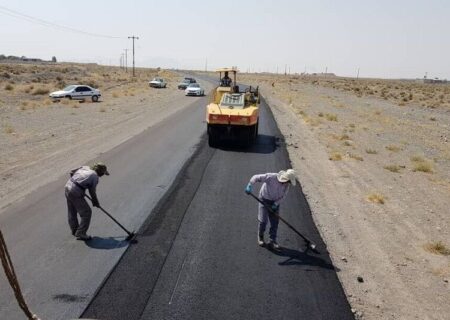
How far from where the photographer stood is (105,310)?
A: 241 inches

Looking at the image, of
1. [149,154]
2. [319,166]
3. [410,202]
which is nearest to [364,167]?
[319,166]

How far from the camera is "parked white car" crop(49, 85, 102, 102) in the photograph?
121ft

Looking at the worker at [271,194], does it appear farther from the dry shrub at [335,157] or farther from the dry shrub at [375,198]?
the dry shrub at [335,157]

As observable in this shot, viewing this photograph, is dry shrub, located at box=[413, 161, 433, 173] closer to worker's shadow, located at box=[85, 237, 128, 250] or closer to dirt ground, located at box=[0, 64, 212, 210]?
dirt ground, located at box=[0, 64, 212, 210]

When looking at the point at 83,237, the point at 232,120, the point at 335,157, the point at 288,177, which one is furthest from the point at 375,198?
the point at 83,237

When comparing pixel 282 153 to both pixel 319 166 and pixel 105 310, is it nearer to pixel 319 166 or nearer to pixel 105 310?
pixel 319 166

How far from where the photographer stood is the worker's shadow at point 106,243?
27.0 feet

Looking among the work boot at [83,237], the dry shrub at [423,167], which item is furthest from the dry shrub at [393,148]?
the work boot at [83,237]

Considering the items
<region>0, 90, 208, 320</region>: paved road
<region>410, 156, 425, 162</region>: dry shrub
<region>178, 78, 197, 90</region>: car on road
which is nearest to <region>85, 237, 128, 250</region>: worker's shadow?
<region>0, 90, 208, 320</region>: paved road

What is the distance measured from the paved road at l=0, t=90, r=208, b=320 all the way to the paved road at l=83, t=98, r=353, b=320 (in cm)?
36

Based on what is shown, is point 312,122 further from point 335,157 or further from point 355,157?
point 335,157

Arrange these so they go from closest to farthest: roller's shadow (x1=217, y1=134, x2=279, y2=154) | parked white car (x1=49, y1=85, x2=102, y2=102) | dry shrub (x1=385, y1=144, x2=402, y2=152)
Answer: roller's shadow (x1=217, y1=134, x2=279, y2=154) → dry shrub (x1=385, y1=144, x2=402, y2=152) → parked white car (x1=49, y1=85, x2=102, y2=102)

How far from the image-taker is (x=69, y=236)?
866 cm

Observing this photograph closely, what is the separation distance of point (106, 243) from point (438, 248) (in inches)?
267
